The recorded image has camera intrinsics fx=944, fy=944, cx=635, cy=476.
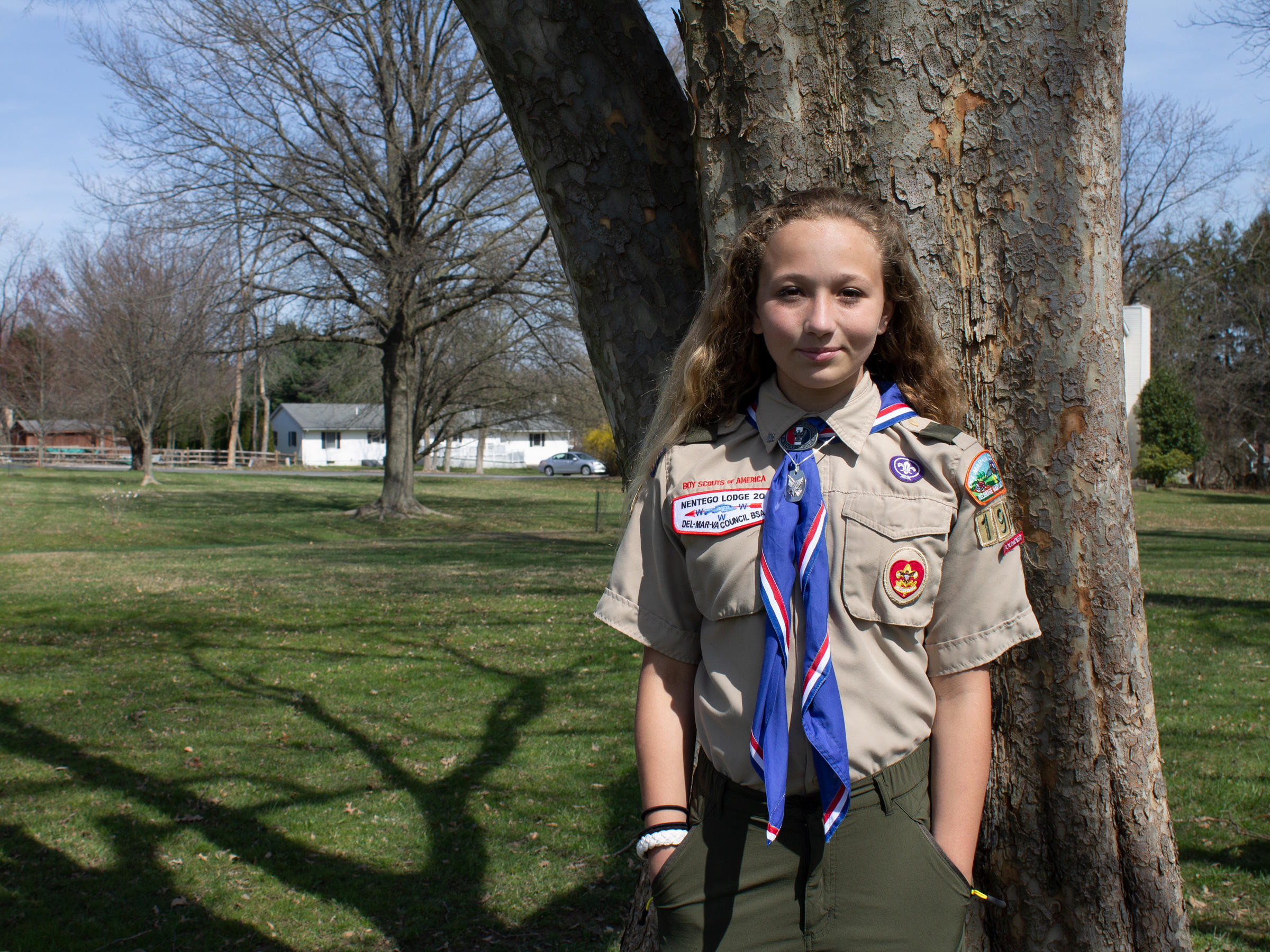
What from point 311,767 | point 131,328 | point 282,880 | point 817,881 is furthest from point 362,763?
point 131,328

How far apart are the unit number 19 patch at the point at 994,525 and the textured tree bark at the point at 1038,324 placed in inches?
7.5

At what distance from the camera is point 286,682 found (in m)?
6.99

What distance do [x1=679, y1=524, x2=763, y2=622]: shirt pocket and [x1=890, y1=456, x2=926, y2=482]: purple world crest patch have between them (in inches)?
11.2

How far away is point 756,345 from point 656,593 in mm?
→ 579

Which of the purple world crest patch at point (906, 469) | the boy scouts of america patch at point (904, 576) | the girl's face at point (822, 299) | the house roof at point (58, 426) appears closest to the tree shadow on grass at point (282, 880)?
the boy scouts of america patch at point (904, 576)

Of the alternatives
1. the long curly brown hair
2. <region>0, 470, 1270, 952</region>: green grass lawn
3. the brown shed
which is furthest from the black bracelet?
the brown shed

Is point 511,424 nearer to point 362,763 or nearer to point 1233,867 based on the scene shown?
point 362,763

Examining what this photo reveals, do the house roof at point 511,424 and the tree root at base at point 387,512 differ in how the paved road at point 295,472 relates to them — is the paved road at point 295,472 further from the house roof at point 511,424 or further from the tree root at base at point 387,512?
the tree root at base at point 387,512

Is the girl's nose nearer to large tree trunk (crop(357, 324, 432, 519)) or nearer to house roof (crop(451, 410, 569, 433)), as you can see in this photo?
large tree trunk (crop(357, 324, 432, 519))

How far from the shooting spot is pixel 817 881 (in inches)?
67.6

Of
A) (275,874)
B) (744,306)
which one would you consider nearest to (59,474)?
(275,874)

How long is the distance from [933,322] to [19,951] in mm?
3964

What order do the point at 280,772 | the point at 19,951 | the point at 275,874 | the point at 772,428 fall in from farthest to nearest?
the point at 280,772, the point at 275,874, the point at 19,951, the point at 772,428

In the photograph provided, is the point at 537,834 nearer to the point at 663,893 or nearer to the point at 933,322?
the point at 663,893
